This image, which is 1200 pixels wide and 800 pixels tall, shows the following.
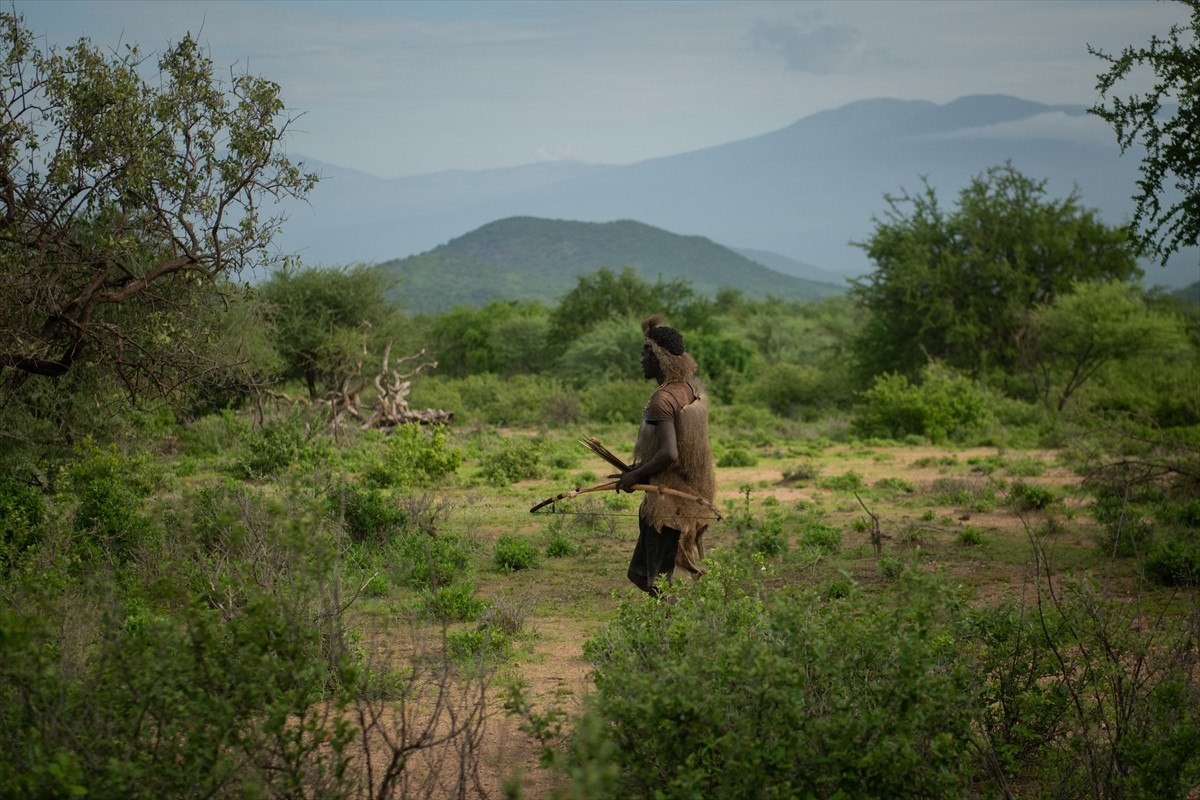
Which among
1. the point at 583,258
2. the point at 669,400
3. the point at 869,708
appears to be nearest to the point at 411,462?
the point at 669,400

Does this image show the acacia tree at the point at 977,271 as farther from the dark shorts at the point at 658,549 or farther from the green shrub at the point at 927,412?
the dark shorts at the point at 658,549

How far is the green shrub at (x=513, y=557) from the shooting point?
10.00 meters

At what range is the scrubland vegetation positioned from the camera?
13.4 feet

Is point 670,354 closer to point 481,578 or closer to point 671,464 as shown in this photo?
point 671,464

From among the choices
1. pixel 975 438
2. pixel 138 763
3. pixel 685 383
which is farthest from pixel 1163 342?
pixel 138 763

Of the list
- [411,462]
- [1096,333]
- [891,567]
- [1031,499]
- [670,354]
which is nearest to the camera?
[670,354]

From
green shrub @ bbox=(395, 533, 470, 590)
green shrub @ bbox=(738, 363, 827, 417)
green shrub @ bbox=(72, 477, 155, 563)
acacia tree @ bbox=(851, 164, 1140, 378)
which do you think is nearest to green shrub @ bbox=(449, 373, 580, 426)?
green shrub @ bbox=(738, 363, 827, 417)

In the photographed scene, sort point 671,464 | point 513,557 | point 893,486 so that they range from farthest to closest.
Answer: point 893,486 → point 513,557 → point 671,464

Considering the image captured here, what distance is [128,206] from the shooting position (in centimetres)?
910

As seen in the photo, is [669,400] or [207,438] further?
[207,438]

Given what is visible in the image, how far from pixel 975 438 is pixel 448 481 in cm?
998

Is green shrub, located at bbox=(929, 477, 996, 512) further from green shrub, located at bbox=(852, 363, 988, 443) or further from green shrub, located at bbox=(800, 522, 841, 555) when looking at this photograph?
green shrub, located at bbox=(852, 363, 988, 443)

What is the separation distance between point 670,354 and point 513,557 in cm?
381

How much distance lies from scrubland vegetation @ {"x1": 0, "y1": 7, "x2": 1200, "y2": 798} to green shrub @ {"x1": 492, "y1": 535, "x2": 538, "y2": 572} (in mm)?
35
